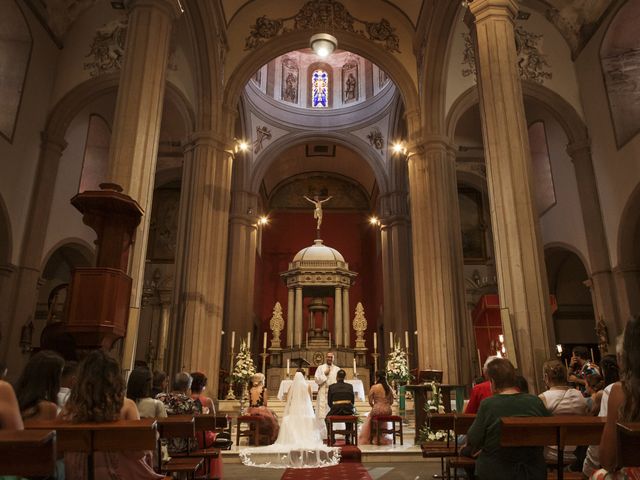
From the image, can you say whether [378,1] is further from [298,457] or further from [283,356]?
[298,457]

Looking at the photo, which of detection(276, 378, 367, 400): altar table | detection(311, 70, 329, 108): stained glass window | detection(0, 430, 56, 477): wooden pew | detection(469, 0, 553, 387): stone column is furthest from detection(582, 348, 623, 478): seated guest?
detection(311, 70, 329, 108): stained glass window

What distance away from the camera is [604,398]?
301 centimetres

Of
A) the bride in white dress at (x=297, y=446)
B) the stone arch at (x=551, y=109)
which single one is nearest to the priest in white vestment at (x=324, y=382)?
the bride in white dress at (x=297, y=446)

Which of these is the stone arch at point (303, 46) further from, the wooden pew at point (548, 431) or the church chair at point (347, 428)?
the wooden pew at point (548, 431)

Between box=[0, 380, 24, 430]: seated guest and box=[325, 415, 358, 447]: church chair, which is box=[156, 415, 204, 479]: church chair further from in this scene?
box=[325, 415, 358, 447]: church chair

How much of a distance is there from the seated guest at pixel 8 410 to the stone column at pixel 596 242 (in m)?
10.9

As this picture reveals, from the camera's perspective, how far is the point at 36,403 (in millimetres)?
2467

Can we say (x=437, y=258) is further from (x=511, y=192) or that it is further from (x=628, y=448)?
(x=628, y=448)

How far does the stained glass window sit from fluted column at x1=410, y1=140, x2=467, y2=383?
30.4 feet

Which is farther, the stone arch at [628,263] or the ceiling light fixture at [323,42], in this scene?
the ceiling light fixture at [323,42]

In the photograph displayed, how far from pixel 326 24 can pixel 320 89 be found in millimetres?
6995

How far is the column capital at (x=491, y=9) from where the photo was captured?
704 cm

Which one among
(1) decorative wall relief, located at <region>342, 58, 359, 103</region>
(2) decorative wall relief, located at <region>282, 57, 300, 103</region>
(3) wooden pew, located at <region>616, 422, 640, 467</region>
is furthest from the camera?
(1) decorative wall relief, located at <region>342, 58, 359, 103</region>

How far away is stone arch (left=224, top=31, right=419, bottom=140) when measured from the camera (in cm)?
1259
